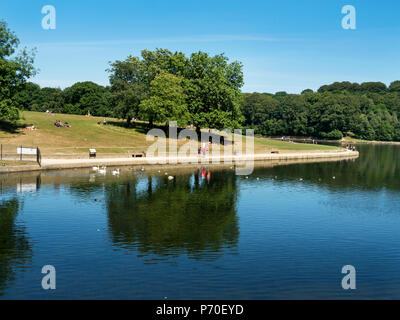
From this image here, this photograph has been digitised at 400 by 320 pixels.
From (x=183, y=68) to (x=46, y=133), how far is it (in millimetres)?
42901

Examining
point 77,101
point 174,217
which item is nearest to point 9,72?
point 174,217

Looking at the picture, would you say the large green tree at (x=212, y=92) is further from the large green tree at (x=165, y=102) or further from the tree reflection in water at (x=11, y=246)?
the tree reflection in water at (x=11, y=246)

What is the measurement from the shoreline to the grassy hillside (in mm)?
6801

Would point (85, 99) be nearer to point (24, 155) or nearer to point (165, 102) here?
point (165, 102)

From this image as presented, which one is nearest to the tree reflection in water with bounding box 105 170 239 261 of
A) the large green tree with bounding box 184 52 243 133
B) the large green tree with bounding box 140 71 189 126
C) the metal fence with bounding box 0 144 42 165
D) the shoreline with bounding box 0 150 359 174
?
the shoreline with bounding box 0 150 359 174

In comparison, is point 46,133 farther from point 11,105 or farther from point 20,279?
point 20,279

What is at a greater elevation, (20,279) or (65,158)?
(65,158)

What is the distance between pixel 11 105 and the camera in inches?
3189

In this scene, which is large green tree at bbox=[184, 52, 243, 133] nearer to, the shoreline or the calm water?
the shoreline

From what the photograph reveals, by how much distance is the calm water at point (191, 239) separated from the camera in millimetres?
22969

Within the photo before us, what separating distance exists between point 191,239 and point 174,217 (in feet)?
22.4

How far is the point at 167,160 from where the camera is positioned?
3046 inches
